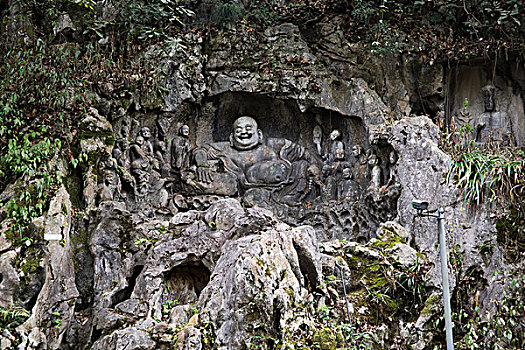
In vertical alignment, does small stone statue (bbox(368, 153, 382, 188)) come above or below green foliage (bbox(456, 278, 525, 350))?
above

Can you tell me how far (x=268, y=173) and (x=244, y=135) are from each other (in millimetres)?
902

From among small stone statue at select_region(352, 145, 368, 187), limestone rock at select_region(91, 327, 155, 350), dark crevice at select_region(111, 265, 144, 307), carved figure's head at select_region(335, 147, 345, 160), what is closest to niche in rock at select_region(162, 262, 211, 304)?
dark crevice at select_region(111, 265, 144, 307)

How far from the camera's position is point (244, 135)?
11141mm

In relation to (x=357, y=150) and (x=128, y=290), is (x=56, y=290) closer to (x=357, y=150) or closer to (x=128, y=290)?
(x=128, y=290)

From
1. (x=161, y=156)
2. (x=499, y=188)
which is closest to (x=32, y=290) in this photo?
(x=161, y=156)

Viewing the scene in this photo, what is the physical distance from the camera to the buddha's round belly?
10875 millimetres

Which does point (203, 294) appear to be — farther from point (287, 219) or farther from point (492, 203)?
point (287, 219)

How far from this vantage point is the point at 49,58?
952 cm

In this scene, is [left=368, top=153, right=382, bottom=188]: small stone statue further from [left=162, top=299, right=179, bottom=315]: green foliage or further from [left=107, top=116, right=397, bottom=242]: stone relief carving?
[left=162, top=299, right=179, bottom=315]: green foliage

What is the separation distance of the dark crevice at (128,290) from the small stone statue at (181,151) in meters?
3.56

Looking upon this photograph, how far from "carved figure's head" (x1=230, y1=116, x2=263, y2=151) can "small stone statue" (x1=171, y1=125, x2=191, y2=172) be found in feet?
2.97

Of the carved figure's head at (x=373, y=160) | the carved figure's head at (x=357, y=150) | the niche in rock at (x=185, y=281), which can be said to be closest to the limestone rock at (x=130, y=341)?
the niche in rock at (x=185, y=281)

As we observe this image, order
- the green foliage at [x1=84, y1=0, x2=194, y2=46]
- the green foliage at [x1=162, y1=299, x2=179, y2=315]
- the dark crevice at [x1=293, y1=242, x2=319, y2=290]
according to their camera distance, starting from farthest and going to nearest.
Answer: the green foliage at [x1=84, y1=0, x2=194, y2=46] → the green foliage at [x1=162, y1=299, x2=179, y2=315] → the dark crevice at [x1=293, y1=242, x2=319, y2=290]

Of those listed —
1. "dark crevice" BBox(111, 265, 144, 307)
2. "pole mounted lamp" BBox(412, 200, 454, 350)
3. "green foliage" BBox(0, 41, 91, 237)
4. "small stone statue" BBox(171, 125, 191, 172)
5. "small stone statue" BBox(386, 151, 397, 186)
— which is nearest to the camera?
"pole mounted lamp" BBox(412, 200, 454, 350)
